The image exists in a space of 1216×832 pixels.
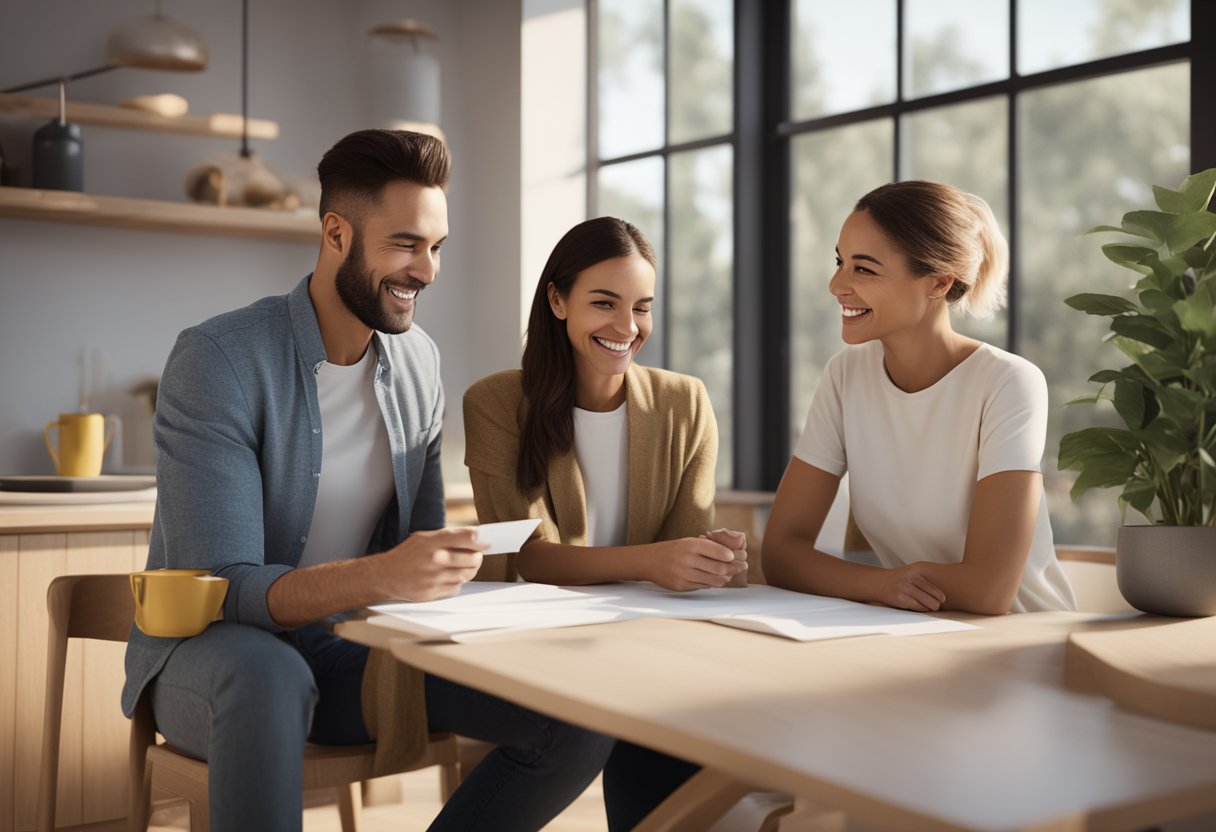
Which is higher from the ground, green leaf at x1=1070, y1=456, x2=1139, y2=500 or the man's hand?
green leaf at x1=1070, y1=456, x2=1139, y2=500

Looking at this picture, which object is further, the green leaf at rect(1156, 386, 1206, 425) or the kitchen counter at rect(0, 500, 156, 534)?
the kitchen counter at rect(0, 500, 156, 534)

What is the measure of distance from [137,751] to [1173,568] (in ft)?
4.64

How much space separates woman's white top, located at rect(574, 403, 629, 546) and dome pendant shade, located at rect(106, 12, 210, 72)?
2041 mm

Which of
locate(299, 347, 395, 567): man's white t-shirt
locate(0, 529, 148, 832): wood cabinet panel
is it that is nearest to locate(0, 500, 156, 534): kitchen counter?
locate(0, 529, 148, 832): wood cabinet panel

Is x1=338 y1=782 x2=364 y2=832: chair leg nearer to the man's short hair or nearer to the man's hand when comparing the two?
the man's hand

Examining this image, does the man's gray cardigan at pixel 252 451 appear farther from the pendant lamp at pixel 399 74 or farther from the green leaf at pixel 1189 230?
the pendant lamp at pixel 399 74

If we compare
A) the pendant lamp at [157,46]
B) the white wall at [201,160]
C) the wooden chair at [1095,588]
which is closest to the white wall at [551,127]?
the white wall at [201,160]

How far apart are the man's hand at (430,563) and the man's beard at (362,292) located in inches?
21.9

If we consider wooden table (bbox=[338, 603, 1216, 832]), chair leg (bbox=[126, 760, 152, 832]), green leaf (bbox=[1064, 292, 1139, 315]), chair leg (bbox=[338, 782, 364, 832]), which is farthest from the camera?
chair leg (bbox=[338, 782, 364, 832])

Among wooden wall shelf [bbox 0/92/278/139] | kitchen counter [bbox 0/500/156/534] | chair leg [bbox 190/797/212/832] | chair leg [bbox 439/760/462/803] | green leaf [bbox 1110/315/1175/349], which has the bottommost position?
chair leg [bbox 439/760/462/803]

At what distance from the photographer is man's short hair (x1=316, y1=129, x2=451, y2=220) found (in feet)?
6.27

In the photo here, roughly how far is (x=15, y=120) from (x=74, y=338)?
65cm

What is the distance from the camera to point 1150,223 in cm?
151

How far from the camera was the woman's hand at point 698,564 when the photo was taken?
65.5 inches
